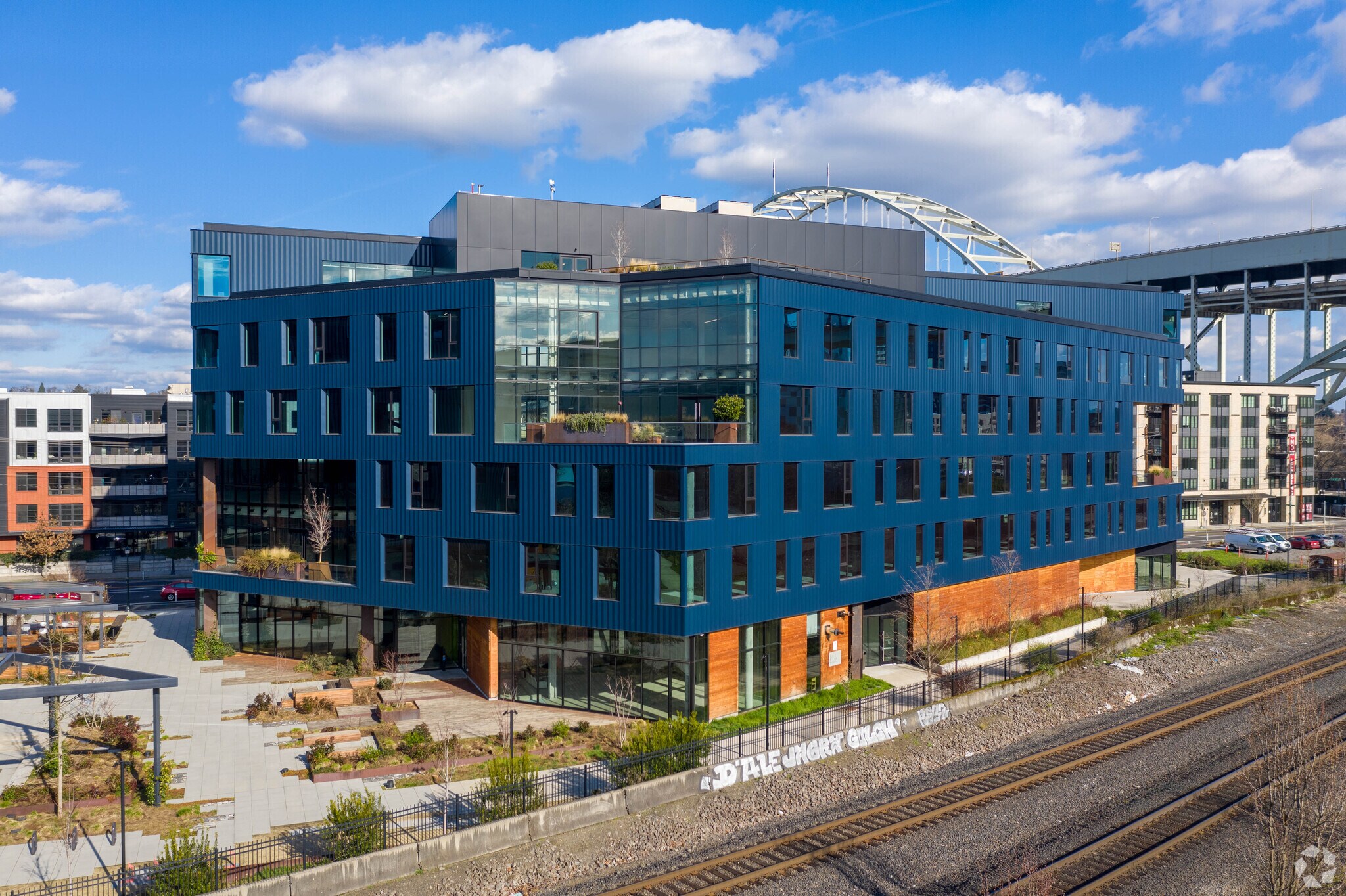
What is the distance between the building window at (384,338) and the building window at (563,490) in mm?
9556

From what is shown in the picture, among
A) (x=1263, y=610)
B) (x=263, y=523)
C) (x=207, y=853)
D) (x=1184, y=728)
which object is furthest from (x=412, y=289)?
(x=1263, y=610)

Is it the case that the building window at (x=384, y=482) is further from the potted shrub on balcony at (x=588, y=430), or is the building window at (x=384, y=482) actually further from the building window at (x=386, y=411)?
the potted shrub on balcony at (x=588, y=430)

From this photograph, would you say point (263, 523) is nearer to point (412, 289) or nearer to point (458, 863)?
point (412, 289)

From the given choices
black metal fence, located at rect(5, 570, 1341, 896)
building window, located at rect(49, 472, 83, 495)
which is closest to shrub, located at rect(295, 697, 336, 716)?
black metal fence, located at rect(5, 570, 1341, 896)

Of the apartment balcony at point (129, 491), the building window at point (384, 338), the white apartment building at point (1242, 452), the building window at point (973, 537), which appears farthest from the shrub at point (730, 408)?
the white apartment building at point (1242, 452)

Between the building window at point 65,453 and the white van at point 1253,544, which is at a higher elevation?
the building window at point 65,453

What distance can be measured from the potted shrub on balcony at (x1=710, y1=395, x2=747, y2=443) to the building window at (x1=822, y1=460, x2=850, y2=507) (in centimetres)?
516

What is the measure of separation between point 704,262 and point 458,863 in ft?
81.1

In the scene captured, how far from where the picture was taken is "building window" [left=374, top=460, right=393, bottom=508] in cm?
4050

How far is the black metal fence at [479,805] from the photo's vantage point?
2150cm

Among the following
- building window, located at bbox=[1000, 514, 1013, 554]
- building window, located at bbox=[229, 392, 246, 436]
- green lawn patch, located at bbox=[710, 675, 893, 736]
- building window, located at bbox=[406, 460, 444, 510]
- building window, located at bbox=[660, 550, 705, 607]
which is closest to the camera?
green lawn patch, located at bbox=[710, 675, 893, 736]

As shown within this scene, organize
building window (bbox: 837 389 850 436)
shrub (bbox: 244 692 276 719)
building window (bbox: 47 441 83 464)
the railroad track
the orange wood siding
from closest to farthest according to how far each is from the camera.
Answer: the railroad track < the orange wood siding < shrub (bbox: 244 692 276 719) < building window (bbox: 837 389 850 436) < building window (bbox: 47 441 83 464)

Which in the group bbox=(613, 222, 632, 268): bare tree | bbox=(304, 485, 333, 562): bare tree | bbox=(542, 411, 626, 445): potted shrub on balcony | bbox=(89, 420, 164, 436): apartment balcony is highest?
bbox=(613, 222, 632, 268): bare tree

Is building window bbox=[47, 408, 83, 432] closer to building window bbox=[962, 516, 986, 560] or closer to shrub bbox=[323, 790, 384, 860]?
shrub bbox=[323, 790, 384, 860]
